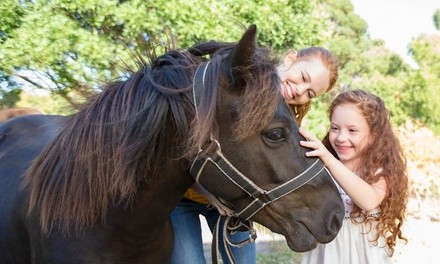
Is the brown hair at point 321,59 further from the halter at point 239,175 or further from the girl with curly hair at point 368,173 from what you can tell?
the halter at point 239,175

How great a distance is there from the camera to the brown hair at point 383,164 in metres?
2.31

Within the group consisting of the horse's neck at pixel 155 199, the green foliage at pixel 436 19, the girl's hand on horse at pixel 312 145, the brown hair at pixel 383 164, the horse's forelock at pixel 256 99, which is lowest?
the green foliage at pixel 436 19

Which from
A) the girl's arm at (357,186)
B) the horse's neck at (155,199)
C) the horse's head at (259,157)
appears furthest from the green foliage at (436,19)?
the horse's neck at (155,199)

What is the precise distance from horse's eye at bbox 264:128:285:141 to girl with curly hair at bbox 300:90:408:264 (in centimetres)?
75

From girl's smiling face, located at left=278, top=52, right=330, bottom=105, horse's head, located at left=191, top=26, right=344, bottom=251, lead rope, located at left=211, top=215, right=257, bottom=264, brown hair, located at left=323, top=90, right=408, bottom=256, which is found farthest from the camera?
brown hair, located at left=323, top=90, right=408, bottom=256

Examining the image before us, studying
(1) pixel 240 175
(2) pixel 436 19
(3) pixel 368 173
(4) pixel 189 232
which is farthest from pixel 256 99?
(2) pixel 436 19

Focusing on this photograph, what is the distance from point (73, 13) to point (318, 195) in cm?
529

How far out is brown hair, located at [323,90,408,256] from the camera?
231 cm

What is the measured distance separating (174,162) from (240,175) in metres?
0.23

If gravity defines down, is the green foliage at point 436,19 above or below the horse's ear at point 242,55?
below

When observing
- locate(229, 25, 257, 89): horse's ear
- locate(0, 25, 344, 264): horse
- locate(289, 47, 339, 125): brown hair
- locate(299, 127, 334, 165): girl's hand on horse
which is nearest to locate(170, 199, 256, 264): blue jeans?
locate(0, 25, 344, 264): horse

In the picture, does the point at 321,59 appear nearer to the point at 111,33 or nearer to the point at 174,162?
the point at 174,162

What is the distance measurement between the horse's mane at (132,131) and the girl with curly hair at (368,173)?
0.83 meters

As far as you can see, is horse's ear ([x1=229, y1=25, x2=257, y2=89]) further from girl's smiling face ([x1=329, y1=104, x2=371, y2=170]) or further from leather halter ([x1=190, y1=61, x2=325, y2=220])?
girl's smiling face ([x1=329, y1=104, x2=371, y2=170])
